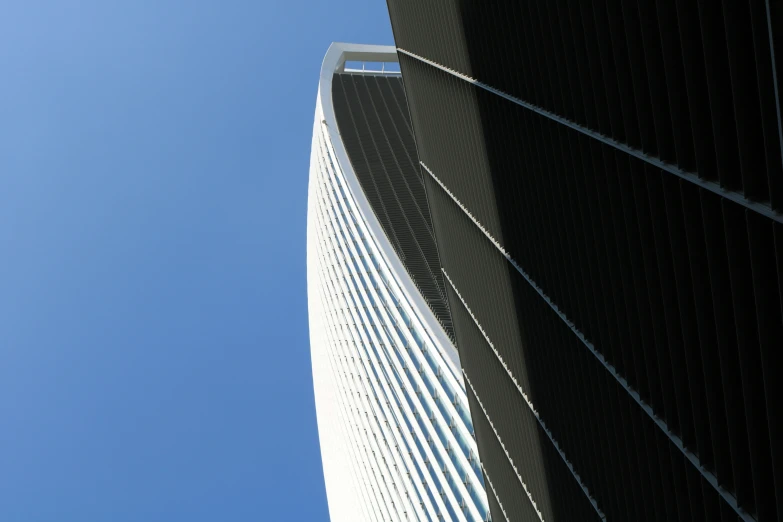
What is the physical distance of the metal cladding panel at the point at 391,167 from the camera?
4584cm

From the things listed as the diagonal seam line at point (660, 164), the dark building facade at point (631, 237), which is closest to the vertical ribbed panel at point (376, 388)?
the dark building facade at point (631, 237)

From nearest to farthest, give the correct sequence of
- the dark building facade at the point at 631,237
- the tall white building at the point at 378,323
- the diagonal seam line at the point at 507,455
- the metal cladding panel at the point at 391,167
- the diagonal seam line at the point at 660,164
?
the diagonal seam line at the point at 660,164 → the dark building facade at the point at 631,237 → the diagonal seam line at the point at 507,455 → the tall white building at the point at 378,323 → the metal cladding panel at the point at 391,167

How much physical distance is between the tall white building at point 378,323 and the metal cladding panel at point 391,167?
0.39ft

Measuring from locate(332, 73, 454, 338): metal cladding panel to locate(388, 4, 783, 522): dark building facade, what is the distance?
67.1 ft

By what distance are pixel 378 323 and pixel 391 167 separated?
1788 centimetres

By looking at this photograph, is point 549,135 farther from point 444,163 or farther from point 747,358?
point 444,163

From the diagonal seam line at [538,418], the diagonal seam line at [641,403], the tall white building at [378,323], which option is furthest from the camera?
the tall white building at [378,323]

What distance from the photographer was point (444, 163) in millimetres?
19812

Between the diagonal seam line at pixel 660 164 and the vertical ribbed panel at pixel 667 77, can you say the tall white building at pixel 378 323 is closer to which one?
the diagonal seam line at pixel 660 164

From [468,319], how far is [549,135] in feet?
35.4

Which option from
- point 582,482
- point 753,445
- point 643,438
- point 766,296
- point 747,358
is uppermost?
point 766,296

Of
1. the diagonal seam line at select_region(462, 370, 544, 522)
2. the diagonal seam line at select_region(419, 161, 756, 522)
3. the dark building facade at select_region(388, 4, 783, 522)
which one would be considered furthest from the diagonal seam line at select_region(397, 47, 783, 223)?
the diagonal seam line at select_region(462, 370, 544, 522)

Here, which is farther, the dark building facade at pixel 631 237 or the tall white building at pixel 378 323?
the tall white building at pixel 378 323

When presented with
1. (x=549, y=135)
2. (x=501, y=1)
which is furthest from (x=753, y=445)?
(x=501, y=1)
